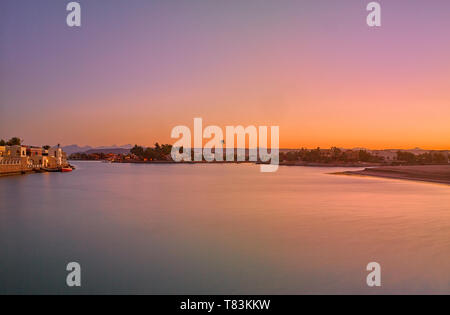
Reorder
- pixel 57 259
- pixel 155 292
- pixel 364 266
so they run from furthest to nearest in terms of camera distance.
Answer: pixel 57 259, pixel 364 266, pixel 155 292

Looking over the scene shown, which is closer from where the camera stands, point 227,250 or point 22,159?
point 227,250

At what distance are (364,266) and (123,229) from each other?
1320 cm

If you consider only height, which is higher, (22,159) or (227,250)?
(22,159)

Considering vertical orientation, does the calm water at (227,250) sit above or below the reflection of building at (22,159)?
→ below

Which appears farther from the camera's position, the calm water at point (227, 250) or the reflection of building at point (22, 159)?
the reflection of building at point (22, 159)

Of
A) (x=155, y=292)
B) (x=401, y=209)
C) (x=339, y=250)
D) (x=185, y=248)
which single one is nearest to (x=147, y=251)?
(x=185, y=248)

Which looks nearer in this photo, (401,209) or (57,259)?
(57,259)

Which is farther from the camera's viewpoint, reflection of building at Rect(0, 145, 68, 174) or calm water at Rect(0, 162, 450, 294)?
reflection of building at Rect(0, 145, 68, 174)

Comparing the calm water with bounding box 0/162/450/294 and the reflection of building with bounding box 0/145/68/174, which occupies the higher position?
the reflection of building with bounding box 0/145/68/174

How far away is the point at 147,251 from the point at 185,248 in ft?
5.44

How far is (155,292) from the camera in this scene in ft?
32.2
